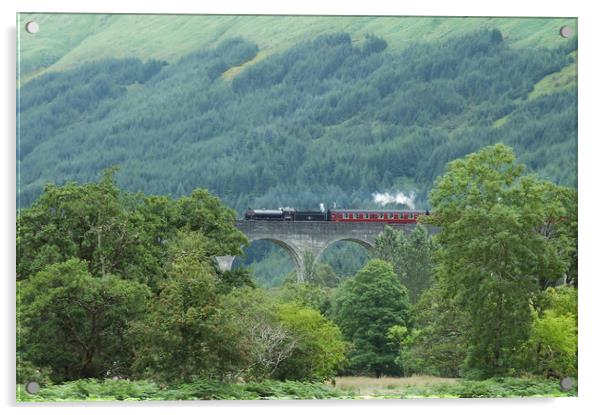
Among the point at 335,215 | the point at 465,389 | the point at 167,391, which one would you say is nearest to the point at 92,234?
the point at 167,391

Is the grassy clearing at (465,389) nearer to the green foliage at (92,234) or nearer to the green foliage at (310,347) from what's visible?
the green foliage at (310,347)

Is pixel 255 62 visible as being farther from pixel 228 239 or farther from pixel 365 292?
pixel 365 292

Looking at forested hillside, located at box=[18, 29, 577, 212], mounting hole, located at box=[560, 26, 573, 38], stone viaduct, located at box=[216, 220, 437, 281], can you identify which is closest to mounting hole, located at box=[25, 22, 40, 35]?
forested hillside, located at box=[18, 29, 577, 212]

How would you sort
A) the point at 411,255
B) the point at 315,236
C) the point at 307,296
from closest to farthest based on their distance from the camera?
the point at 307,296 → the point at 411,255 → the point at 315,236

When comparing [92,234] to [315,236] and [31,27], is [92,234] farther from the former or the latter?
[315,236]

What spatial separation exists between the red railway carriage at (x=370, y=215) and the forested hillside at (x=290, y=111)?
143 inches

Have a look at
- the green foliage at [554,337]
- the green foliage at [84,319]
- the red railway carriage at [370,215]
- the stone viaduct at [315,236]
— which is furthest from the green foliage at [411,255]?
the green foliage at [84,319]

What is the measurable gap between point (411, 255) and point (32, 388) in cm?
1569

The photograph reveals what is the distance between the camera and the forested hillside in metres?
30.0

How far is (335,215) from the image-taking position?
156 ft

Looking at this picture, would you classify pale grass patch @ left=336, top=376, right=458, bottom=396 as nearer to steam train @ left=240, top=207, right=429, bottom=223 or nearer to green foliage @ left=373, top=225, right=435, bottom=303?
green foliage @ left=373, top=225, right=435, bottom=303

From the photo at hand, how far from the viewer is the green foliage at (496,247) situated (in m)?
28.6

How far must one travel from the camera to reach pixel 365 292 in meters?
35.4
